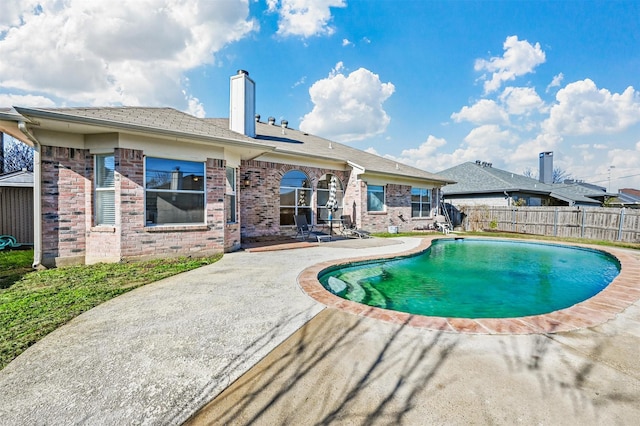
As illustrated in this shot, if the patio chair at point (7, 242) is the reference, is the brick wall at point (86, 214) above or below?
above

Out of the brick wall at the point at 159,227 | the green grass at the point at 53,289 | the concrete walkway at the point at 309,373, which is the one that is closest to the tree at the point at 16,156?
the green grass at the point at 53,289

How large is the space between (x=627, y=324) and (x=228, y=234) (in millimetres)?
8710

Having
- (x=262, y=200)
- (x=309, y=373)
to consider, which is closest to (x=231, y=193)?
(x=262, y=200)

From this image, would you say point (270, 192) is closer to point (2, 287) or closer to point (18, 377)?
point (2, 287)

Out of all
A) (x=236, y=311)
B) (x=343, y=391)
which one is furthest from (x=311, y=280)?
(x=343, y=391)

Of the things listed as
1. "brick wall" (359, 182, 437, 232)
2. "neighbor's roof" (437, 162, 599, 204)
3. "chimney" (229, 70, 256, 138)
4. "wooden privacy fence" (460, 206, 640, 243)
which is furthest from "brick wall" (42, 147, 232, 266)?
"neighbor's roof" (437, 162, 599, 204)

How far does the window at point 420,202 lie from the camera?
17386 millimetres

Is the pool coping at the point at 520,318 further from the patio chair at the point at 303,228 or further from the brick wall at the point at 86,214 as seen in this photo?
the patio chair at the point at 303,228

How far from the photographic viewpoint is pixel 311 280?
18.6ft

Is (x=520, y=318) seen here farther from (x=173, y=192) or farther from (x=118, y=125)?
(x=118, y=125)

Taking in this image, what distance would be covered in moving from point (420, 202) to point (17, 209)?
1869cm

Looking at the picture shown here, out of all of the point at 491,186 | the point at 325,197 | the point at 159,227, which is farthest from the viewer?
the point at 491,186

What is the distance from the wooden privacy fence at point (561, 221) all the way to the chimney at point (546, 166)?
12455 mm

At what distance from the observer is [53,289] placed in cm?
504
